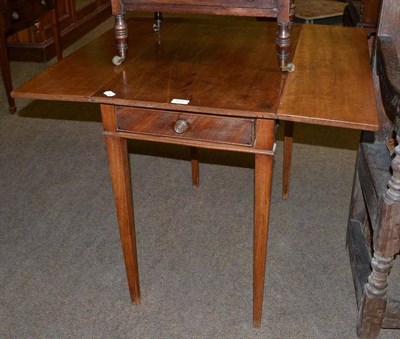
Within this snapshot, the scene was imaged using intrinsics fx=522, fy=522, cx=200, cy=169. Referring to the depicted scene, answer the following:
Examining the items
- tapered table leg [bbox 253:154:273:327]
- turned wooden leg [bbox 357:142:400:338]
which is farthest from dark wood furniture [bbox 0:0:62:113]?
turned wooden leg [bbox 357:142:400:338]

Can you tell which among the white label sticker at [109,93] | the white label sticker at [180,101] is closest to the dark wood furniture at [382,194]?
the white label sticker at [180,101]

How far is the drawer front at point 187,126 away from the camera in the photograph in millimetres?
1386

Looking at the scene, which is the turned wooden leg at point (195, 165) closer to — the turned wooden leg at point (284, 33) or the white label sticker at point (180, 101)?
the turned wooden leg at point (284, 33)

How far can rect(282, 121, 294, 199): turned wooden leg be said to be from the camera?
225 cm

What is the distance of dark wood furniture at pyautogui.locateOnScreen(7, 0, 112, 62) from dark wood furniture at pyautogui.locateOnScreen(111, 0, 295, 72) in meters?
2.73

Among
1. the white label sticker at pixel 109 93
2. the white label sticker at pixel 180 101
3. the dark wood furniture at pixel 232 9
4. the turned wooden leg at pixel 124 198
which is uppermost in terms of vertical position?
the dark wood furniture at pixel 232 9

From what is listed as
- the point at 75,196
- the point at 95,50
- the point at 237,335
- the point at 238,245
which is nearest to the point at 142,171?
the point at 75,196

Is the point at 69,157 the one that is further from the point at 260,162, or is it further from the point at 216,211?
the point at 260,162

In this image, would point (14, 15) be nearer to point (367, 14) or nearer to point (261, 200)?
point (367, 14)

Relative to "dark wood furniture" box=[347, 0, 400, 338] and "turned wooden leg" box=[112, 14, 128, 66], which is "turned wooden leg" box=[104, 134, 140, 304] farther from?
"dark wood furniture" box=[347, 0, 400, 338]

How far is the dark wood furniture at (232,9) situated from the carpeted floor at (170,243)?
84cm

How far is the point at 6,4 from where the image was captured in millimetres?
3045

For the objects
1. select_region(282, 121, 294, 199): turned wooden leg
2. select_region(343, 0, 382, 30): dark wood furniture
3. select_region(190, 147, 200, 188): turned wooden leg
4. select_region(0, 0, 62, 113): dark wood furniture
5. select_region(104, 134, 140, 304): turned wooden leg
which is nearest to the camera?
select_region(104, 134, 140, 304): turned wooden leg

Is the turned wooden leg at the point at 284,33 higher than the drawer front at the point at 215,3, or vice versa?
the drawer front at the point at 215,3
